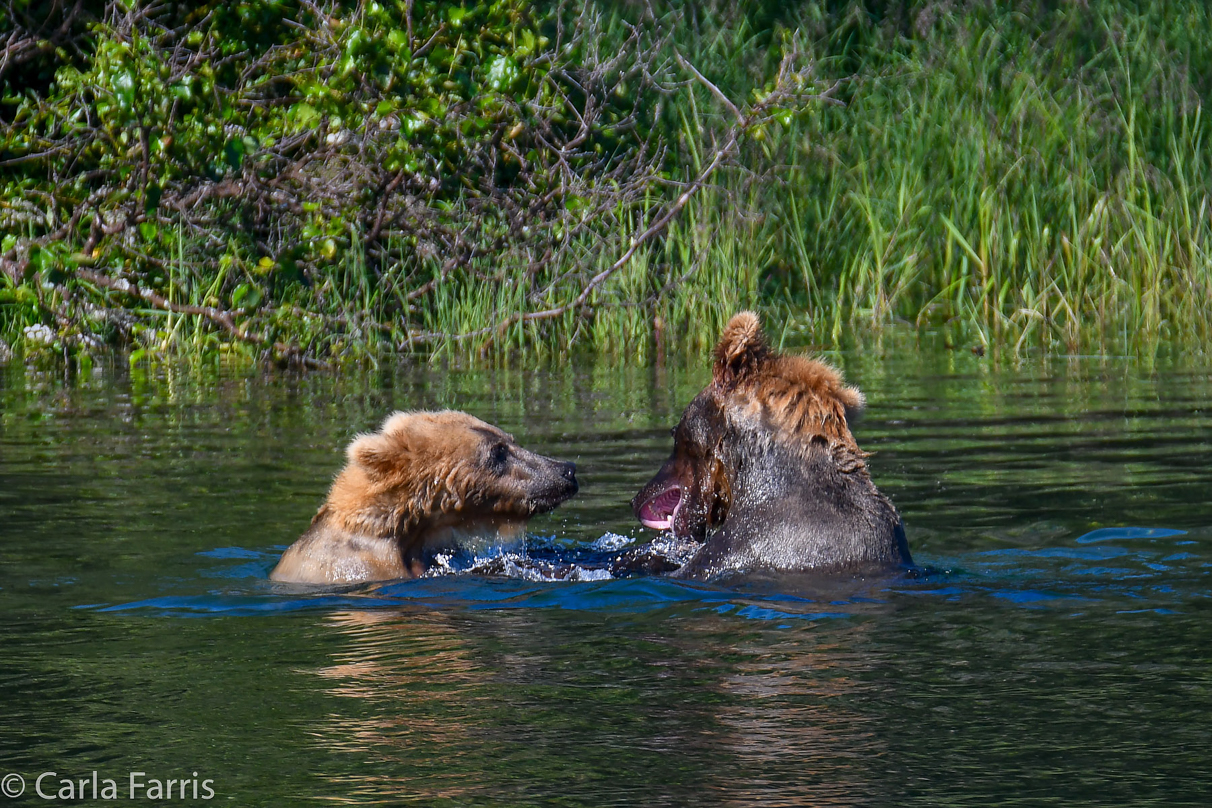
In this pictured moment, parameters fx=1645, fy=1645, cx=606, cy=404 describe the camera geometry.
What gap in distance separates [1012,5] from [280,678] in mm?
14217

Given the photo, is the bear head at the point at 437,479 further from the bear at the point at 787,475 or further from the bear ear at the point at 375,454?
the bear at the point at 787,475

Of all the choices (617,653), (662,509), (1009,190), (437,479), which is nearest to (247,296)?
(1009,190)

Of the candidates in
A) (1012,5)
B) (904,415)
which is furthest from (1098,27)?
(904,415)

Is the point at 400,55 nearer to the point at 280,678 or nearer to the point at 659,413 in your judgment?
the point at 659,413

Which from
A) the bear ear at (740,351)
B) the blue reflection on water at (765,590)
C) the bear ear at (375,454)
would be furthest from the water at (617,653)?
the bear ear at (740,351)

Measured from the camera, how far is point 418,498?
6660mm

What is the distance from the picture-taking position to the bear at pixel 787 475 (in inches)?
227

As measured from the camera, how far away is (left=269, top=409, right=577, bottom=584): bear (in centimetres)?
645

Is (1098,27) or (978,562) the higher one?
(1098,27)

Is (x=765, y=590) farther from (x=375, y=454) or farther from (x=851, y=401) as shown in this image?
A: (x=375, y=454)

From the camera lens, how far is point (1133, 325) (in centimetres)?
1424

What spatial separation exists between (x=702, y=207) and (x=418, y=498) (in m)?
8.47
